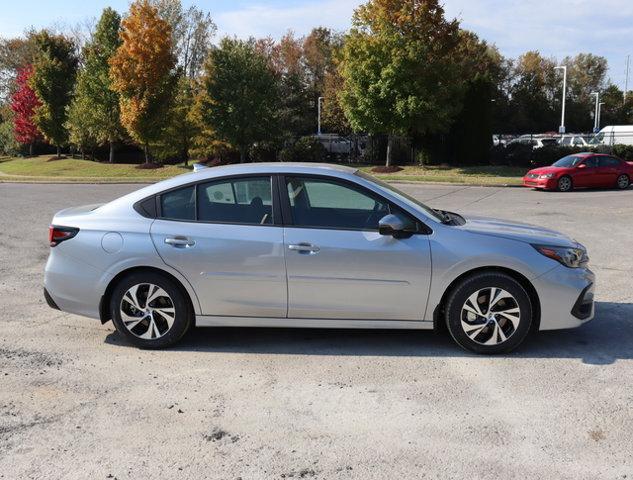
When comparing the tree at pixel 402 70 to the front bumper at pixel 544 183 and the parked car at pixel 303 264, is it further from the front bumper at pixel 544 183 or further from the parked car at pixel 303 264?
the parked car at pixel 303 264

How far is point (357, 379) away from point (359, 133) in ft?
121

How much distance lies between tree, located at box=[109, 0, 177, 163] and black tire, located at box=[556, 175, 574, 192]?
2240 centimetres

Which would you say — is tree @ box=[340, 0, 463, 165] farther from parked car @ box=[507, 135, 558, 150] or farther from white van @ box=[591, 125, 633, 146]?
white van @ box=[591, 125, 633, 146]

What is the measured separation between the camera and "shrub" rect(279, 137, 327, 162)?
114 ft

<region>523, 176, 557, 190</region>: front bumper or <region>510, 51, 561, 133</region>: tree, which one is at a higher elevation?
<region>510, 51, 561, 133</region>: tree

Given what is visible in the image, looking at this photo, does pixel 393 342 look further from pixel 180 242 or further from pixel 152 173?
pixel 152 173

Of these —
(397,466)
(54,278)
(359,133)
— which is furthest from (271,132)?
(397,466)

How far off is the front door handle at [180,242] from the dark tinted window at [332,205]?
91cm

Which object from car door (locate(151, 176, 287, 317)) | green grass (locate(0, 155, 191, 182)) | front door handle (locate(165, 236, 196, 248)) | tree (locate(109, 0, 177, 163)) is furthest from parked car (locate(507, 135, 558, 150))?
front door handle (locate(165, 236, 196, 248))

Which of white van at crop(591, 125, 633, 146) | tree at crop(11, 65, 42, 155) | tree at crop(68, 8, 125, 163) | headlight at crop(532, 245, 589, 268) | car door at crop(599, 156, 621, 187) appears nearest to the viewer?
headlight at crop(532, 245, 589, 268)

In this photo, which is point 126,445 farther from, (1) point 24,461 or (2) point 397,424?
(2) point 397,424

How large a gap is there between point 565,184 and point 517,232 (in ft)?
59.6

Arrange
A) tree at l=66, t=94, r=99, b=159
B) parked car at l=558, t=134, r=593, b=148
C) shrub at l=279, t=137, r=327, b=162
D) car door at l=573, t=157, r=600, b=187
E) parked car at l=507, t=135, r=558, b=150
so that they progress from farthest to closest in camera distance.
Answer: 1. parked car at l=558, t=134, r=593, b=148
2. tree at l=66, t=94, r=99, b=159
3. shrub at l=279, t=137, r=327, b=162
4. parked car at l=507, t=135, r=558, b=150
5. car door at l=573, t=157, r=600, b=187

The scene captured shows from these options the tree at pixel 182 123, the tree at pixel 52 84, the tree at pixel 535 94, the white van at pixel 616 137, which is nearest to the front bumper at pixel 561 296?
the tree at pixel 182 123
